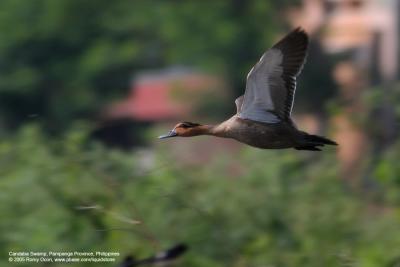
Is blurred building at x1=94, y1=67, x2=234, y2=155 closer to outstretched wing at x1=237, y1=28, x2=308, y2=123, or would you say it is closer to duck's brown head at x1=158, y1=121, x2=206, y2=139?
duck's brown head at x1=158, y1=121, x2=206, y2=139

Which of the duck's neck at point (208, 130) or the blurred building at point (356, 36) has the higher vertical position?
the blurred building at point (356, 36)

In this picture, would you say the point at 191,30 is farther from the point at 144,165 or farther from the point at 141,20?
the point at 144,165

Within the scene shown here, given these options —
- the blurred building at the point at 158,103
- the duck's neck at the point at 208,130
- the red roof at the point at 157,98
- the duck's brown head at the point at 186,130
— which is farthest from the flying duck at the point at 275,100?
the red roof at the point at 157,98

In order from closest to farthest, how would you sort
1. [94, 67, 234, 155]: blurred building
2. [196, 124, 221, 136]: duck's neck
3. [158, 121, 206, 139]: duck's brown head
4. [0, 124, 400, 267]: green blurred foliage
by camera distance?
[196, 124, 221, 136]: duck's neck → [158, 121, 206, 139]: duck's brown head → [0, 124, 400, 267]: green blurred foliage → [94, 67, 234, 155]: blurred building

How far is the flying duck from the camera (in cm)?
918

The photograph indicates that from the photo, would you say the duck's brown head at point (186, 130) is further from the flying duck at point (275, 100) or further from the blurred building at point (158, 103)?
the blurred building at point (158, 103)

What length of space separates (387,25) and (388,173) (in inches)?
1049

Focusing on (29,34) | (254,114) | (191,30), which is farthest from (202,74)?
(254,114)

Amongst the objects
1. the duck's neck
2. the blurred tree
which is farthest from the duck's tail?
the blurred tree

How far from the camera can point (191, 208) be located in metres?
10.7

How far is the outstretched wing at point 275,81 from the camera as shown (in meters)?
9.20

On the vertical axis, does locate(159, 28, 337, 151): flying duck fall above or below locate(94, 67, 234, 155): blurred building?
above

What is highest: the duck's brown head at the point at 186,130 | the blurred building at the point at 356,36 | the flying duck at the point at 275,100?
the blurred building at the point at 356,36

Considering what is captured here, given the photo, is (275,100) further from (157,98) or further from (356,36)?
(356,36)
